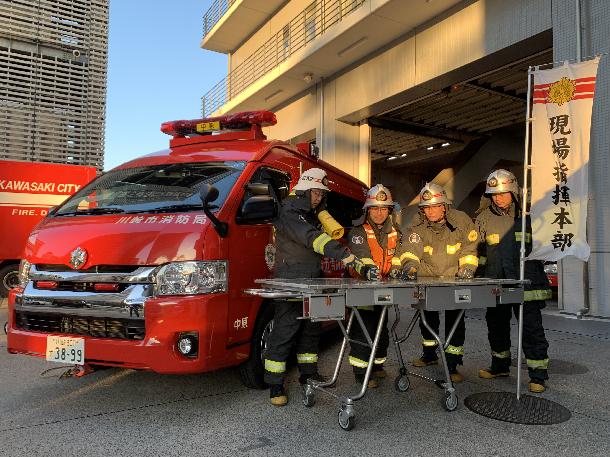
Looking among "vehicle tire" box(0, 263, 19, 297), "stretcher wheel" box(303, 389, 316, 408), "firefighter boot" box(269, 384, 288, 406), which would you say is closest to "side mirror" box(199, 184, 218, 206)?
"firefighter boot" box(269, 384, 288, 406)

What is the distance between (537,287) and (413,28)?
8215 mm

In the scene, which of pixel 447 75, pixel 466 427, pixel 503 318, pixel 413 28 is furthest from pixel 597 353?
pixel 413 28

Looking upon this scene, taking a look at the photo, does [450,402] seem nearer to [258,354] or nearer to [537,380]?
[537,380]

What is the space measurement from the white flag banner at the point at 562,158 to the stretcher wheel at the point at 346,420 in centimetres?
203

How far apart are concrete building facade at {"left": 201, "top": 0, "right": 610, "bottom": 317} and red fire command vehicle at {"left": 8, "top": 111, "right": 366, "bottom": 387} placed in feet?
19.6

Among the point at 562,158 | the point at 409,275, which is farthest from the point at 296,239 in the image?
the point at 562,158

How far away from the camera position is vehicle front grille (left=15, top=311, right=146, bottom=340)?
3.29 metres

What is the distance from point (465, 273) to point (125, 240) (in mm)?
2741

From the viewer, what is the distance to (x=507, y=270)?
430 centimetres

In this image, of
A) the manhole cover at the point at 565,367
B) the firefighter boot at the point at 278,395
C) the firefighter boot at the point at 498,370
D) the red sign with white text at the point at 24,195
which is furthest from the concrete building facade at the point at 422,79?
the red sign with white text at the point at 24,195

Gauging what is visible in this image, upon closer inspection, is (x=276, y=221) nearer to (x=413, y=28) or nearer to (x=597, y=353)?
Answer: (x=597, y=353)

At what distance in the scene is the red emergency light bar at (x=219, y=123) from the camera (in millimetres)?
5032

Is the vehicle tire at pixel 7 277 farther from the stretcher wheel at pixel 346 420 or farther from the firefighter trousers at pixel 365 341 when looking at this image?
the stretcher wheel at pixel 346 420

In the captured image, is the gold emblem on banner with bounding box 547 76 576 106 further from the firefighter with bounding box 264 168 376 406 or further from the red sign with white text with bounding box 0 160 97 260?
the red sign with white text with bounding box 0 160 97 260
